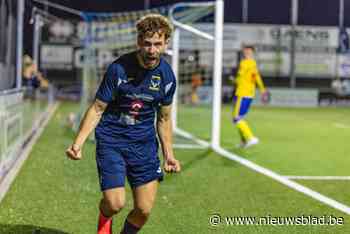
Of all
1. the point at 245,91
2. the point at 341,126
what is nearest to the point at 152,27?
the point at 245,91

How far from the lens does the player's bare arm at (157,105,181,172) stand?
16.5ft

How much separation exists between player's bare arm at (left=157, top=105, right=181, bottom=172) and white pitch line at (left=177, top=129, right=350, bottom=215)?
2.51m

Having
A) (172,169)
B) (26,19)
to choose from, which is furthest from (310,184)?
(26,19)

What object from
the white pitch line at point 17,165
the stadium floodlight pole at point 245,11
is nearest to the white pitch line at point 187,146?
the white pitch line at point 17,165

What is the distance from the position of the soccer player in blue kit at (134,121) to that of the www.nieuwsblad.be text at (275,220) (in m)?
1.43

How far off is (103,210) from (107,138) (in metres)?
0.55

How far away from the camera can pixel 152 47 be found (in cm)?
457

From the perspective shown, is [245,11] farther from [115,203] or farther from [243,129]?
[115,203]

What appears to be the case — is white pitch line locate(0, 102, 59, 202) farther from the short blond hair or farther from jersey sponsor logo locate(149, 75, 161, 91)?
the short blond hair

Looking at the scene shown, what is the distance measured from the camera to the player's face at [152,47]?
4559mm

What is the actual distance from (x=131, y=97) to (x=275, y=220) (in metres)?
2.35

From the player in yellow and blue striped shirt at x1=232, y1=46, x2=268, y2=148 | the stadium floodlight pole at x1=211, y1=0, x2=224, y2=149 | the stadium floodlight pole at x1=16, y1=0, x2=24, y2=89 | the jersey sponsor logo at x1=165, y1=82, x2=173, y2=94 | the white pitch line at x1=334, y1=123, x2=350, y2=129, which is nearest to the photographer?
the jersey sponsor logo at x1=165, y1=82, x2=173, y2=94

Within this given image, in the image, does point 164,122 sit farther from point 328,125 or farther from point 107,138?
point 328,125

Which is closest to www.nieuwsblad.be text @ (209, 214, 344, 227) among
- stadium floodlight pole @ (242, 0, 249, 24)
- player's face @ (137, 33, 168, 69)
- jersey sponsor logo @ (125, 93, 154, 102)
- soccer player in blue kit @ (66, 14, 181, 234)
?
soccer player in blue kit @ (66, 14, 181, 234)
